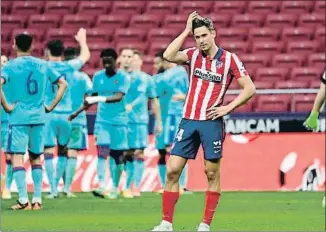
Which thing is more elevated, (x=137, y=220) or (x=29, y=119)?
(x=29, y=119)

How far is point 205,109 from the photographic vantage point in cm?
925

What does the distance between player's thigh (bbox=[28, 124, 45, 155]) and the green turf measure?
28.4 inches

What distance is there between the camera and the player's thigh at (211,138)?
926 cm

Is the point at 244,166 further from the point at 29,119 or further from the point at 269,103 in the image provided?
the point at 29,119

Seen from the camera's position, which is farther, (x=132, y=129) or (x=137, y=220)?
(x=132, y=129)

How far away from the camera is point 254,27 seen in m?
24.3

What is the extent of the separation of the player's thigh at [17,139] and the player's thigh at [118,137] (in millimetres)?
2953

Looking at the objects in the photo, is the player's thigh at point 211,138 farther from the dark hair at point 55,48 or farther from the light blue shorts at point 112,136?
the light blue shorts at point 112,136

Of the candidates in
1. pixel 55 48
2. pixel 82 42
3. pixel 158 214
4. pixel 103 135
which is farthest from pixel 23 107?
pixel 103 135

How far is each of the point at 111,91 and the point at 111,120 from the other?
552 millimetres

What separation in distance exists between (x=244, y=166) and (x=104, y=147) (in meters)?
3.29

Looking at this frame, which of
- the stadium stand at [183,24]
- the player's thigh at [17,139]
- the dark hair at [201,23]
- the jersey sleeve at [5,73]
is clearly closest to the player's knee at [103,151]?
the player's thigh at [17,139]

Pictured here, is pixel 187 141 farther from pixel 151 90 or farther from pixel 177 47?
pixel 151 90

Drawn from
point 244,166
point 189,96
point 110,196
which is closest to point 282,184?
point 244,166
